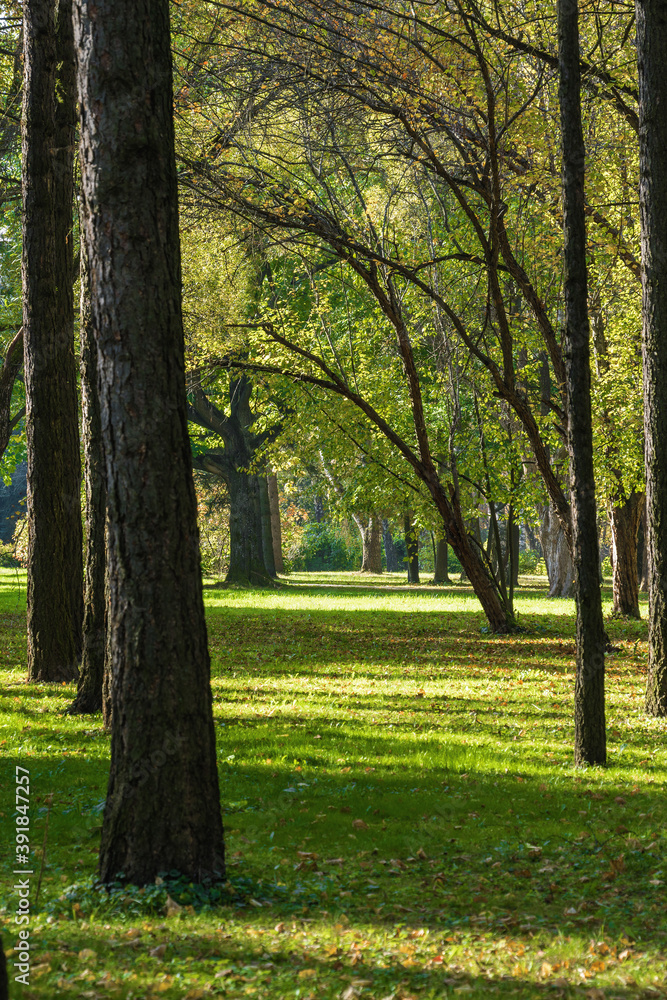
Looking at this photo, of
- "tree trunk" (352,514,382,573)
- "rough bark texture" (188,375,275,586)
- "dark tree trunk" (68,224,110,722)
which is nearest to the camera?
"dark tree trunk" (68,224,110,722)

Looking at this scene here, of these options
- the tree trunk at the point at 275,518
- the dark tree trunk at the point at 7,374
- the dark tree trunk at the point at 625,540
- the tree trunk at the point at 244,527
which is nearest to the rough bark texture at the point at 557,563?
the dark tree trunk at the point at 625,540

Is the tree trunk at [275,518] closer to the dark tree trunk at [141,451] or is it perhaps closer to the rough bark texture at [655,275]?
the rough bark texture at [655,275]

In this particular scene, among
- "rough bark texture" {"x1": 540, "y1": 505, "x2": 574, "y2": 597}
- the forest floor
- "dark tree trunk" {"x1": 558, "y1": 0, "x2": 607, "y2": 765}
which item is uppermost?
"dark tree trunk" {"x1": 558, "y1": 0, "x2": 607, "y2": 765}

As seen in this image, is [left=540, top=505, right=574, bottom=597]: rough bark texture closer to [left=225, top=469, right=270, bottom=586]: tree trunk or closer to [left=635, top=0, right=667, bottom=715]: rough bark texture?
[left=225, top=469, right=270, bottom=586]: tree trunk

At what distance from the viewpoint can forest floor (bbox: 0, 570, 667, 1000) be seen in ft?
13.5

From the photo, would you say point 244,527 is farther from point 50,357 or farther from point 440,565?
point 50,357

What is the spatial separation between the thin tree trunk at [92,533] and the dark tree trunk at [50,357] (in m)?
1.77

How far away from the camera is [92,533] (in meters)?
8.79

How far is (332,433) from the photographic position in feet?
70.5

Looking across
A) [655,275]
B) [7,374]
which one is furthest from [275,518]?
[655,275]

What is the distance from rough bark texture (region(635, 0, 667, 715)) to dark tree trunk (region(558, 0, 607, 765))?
89.6 inches

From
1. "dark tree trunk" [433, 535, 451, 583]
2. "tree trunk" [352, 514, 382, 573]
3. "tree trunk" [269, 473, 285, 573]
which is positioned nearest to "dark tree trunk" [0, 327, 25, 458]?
"tree trunk" [269, 473, 285, 573]

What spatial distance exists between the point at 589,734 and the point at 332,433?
14391mm

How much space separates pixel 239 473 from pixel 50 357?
2059 cm
